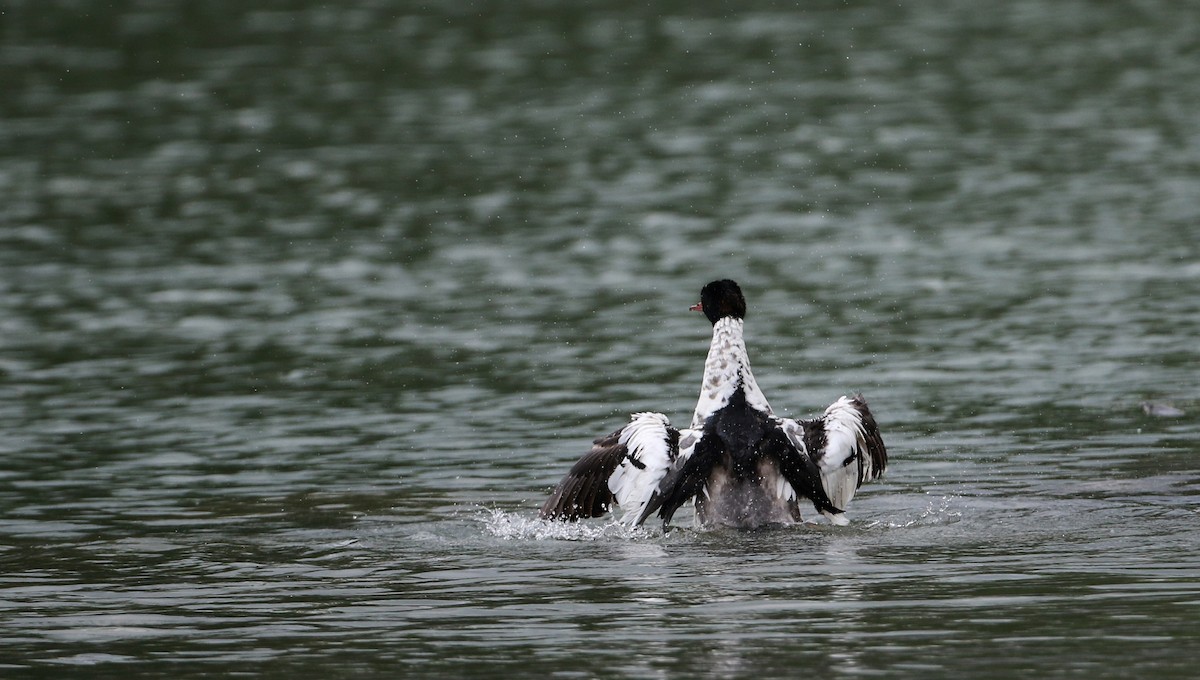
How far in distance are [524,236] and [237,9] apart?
26739 mm

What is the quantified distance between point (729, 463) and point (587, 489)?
91 cm

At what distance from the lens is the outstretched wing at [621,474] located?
13.1 meters

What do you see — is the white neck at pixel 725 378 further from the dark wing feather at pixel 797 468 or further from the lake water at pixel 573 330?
the lake water at pixel 573 330

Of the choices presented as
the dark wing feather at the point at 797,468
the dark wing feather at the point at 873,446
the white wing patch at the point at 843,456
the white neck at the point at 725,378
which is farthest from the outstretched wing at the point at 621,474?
the dark wing feather at the point at 873,446

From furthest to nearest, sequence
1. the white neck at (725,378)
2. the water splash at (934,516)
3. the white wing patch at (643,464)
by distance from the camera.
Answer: the white neck at (725,378) → the white wing patch at (643,464) → the water splash at (934,516)

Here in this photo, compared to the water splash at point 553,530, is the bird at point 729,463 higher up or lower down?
higher up

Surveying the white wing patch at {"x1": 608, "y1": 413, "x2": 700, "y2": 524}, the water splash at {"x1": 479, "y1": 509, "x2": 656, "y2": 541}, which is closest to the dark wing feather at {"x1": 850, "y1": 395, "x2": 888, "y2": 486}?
the white wing patch at {"x1": 608, "y1": 413, "x2": 700, "y2": 524}

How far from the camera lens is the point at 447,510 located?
554 inches

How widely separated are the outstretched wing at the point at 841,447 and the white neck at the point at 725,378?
284mm

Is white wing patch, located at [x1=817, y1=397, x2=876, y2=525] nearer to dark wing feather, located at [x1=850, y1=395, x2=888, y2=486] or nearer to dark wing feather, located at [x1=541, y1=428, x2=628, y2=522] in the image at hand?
dark wing feather, located at [x1=850, y1=395, x2=888, y2=486]

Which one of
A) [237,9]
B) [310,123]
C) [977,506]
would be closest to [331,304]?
[977,506]

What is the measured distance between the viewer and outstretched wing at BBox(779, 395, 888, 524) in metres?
13.1

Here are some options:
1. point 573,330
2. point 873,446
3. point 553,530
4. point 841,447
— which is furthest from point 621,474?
point 573,330

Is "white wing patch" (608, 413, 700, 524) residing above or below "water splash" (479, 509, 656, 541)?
above
